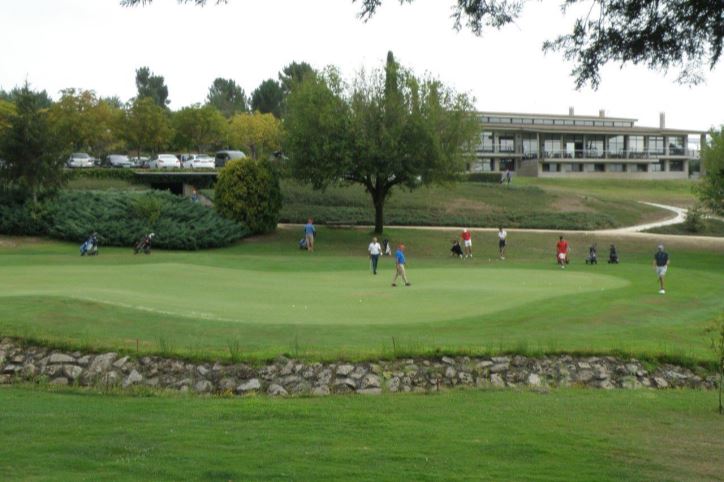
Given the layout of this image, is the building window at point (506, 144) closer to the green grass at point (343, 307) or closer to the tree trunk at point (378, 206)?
the tree trunk at point (378, 206)

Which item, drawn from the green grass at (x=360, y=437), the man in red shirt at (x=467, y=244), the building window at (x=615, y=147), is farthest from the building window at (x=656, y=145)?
the green grass at (x=360, y=437)

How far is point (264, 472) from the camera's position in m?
11.6

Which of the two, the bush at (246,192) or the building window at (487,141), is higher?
the building window at (487,141)

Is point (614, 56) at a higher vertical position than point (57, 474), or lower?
higher

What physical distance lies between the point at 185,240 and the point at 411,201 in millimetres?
26262

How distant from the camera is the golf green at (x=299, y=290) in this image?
88.4 feet

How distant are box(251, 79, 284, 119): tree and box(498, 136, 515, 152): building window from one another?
163ft

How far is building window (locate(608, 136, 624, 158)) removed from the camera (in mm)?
114188

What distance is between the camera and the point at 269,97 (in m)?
151

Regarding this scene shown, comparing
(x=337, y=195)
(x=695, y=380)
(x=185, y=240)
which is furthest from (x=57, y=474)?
(x=337, y=195)

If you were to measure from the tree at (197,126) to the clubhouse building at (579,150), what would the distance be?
29009 mm

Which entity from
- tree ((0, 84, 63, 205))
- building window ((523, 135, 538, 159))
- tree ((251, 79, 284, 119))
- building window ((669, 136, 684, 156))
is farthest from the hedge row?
tree ((251, 79, 284, 119))

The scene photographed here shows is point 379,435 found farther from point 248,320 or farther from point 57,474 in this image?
point 248,320

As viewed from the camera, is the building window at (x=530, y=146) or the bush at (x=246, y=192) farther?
the building window at (x=530, y=146)
